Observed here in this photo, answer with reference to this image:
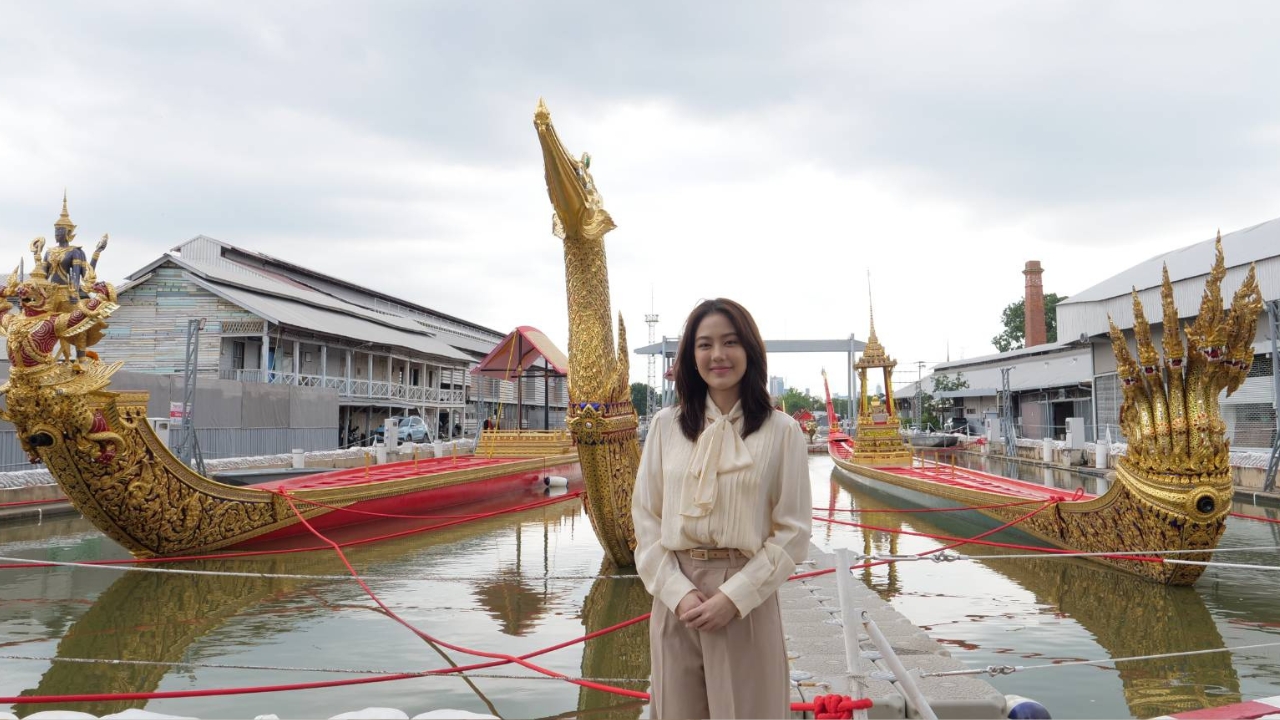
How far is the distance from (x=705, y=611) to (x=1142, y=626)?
4.81 m

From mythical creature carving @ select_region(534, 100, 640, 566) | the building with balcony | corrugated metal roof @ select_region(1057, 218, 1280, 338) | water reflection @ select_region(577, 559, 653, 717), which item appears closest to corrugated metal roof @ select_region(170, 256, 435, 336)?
the building with balcony

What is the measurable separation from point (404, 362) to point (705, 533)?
26.4m

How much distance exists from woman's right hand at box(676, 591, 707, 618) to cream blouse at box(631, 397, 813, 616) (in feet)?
0.04

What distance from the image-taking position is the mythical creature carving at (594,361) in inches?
236

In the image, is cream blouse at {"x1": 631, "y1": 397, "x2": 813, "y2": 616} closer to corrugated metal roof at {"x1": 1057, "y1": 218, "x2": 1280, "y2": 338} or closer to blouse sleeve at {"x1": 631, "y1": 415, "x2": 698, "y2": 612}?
blouse sleeve at {"x1": 631, "y1": 415, "x2": 698, "y2": 612}

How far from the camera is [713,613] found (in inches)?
64.1

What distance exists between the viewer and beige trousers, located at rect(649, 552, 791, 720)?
66.0 inches

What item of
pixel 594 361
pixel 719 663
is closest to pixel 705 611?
pixel 719 663

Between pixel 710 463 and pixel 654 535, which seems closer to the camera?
pixel 710 463

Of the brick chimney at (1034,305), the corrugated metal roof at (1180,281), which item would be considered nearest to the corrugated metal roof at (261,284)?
the corrugated metal roof at (1180,281)

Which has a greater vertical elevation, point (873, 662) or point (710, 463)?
point (710, 463)

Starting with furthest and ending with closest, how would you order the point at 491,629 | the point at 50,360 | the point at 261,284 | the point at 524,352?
the point at 261,284 → the point at 524,352 → the point at 50,360 → the point at 491,629

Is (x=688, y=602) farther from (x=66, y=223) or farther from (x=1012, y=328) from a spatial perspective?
(x=1012, y=328)

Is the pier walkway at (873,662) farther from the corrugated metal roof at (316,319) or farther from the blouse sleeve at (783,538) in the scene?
the corrugated metal roof at (316,319)
